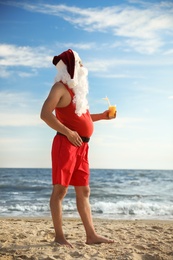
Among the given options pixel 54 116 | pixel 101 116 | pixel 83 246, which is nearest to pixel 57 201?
pixel 83 246

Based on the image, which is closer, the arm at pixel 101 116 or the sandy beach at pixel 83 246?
the sandy beach at pixel 83 246

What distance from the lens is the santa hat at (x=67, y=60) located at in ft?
12.7

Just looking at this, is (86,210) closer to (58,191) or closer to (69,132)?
(58,191)

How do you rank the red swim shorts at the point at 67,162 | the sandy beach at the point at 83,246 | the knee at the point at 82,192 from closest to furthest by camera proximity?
the sandy beach at the point at 83,246 → the red swim shorts at the point at 67,162 → the knee at the point at 82,192

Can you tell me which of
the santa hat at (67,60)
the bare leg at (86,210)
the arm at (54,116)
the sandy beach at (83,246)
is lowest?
the sandy beach at (83,246)

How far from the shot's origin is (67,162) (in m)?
3.73

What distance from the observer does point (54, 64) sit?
157 inches

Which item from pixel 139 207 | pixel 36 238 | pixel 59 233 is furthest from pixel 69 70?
pixel 139 207

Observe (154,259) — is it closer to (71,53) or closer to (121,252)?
(121,252)

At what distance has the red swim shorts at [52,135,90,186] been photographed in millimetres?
3716

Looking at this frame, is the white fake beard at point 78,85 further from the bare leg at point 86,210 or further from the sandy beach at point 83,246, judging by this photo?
the sandy beach at point 83,246

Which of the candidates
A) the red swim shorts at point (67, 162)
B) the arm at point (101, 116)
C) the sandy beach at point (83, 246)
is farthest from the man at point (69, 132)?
the arm at point (101, 116)

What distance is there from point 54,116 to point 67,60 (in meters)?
0.62

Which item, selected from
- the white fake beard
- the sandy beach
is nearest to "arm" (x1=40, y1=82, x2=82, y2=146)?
the white fake beard
